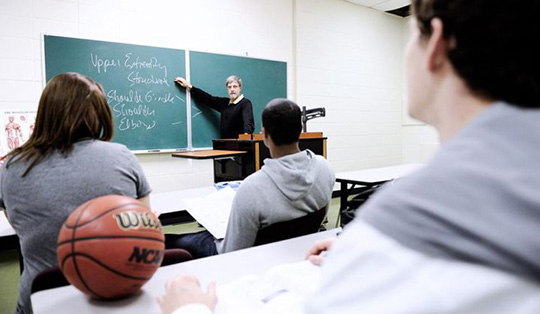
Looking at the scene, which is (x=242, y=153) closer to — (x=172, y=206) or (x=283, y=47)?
(x=172, y=206)

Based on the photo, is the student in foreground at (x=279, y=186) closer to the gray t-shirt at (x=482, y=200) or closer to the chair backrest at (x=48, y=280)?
the chair backrest at (x=48, y=280)

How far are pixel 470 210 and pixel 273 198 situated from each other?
1.17 m

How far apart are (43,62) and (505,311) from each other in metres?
3.83

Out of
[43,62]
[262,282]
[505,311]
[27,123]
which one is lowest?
[262,282]

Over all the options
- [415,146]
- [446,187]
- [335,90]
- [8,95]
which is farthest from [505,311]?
[415,146]

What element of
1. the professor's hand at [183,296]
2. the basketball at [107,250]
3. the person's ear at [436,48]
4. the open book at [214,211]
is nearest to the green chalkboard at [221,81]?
the open book at [214,211]

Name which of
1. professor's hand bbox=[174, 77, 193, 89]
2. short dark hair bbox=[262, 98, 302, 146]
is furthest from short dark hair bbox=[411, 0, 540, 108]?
professor's hand bbox=[174, 77, 193, 89]

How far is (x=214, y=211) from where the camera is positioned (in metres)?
1.80

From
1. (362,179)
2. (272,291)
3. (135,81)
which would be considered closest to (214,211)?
(272,291)

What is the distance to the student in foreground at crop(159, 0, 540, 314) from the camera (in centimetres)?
32

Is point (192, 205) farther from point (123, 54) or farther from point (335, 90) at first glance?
point (335, 90)

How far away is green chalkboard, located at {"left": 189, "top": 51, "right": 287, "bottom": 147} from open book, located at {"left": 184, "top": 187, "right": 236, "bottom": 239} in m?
2.35

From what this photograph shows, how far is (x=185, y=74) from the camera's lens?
4.03 metres

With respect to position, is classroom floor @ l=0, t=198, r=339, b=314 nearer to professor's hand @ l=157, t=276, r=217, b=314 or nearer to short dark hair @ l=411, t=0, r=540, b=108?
professor's hand @ l=157, t=276, r=217, b=314
